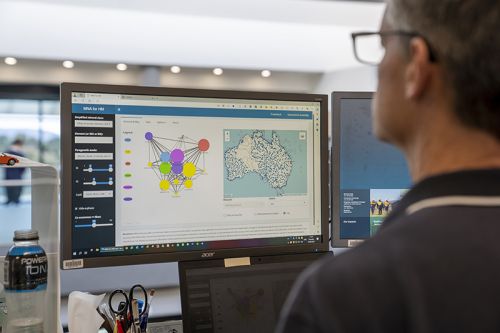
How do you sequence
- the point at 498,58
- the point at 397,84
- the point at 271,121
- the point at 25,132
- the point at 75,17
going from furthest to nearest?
the point at 25,132 < the point at 75,17 < the point at 271,121 < the point at 397,84 < the point at 498,58

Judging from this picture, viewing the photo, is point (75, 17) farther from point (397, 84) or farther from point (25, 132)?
point (397, 84)

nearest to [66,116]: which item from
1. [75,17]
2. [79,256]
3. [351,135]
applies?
[79,256]

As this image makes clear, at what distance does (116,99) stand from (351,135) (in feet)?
1.91

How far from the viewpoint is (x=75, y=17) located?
20.9 ft

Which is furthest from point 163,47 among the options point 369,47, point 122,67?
point 369,47

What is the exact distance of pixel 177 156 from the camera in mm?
1127

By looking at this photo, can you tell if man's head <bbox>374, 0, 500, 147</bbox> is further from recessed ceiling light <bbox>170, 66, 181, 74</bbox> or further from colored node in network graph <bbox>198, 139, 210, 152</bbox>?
recessed ceiling light <bbox>170, 66, 181, 74</bbox>

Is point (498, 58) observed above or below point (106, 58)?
below

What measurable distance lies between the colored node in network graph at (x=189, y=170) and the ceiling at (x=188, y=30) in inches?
190

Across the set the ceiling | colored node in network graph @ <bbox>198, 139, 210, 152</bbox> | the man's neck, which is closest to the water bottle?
colored node in network graph @ <bbox>198, 139, 210, 152</bbox>

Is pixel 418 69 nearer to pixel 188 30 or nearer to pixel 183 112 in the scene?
pixel 183 112

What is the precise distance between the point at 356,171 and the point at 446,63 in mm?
757

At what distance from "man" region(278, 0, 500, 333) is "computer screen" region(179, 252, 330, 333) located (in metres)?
0.58

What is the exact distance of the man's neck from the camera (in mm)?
553
